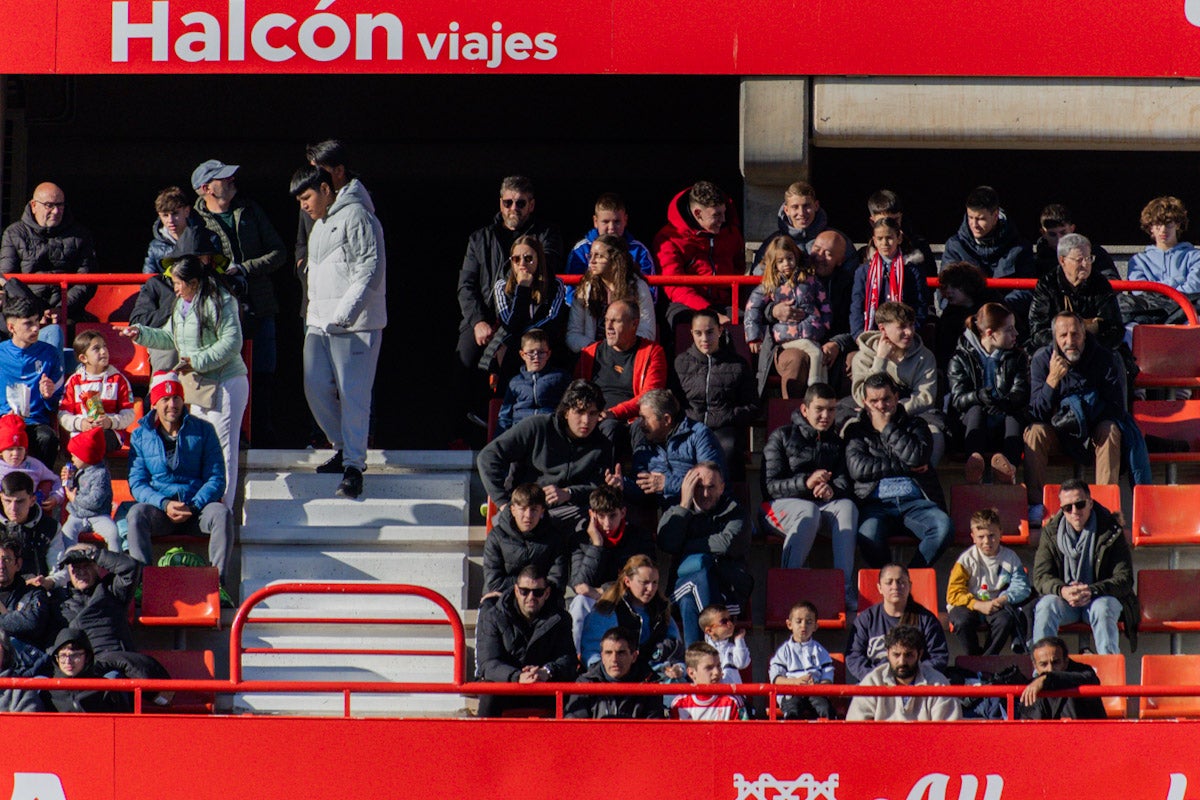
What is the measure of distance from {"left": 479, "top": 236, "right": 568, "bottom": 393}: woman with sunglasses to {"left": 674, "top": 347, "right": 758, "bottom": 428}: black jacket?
0.92m

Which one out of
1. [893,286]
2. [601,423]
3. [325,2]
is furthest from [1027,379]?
[325,2]

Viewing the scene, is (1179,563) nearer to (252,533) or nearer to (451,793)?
(451,793)

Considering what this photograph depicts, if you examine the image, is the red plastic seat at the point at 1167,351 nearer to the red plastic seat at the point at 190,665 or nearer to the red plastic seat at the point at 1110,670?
→ the red plastic seat at the point at 1110,670

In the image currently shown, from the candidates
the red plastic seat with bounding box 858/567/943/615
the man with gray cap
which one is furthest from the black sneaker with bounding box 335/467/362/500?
the red plastic seat with bounding box 858/567/943/615

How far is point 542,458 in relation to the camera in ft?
36.6

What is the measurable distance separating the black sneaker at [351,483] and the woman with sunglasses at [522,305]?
1018 millimetres

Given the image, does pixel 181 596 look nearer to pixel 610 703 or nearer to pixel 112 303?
pixel 610 703

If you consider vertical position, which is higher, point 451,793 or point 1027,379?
point 1027,379

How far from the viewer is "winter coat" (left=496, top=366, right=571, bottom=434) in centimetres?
1169

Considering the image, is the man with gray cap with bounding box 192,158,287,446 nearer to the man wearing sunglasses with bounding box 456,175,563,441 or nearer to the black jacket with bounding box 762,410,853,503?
the man wearing sunglasses with bounding box 456,175,563,441

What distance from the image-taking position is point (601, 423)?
11.4 metres

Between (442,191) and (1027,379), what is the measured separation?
7.14 m

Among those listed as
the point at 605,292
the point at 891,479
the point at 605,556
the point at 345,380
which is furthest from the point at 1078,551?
the point at 345,380

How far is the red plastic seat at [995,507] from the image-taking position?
37.8 feet
